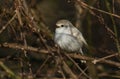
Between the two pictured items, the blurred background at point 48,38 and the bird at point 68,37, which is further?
the bird at point 68,37

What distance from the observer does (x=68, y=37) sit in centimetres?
654

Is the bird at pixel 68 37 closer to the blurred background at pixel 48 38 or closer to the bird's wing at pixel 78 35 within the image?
the bird's wing at pixel 78 35

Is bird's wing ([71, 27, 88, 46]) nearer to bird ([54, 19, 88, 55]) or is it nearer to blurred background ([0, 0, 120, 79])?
bird ([54, 19, 88, 55])

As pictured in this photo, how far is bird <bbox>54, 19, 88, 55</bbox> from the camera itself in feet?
21.2

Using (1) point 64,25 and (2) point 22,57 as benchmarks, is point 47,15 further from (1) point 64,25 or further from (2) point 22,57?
(2) point 22,57

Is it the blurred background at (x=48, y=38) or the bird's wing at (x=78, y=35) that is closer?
the blurred background at (x=48, y=38)

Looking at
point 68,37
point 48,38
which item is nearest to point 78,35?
point 68,37

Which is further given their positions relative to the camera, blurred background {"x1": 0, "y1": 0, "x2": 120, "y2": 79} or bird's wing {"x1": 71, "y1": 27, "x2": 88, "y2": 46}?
bird's wing {"x1": 71, "y1": 27, "x2": 88, "y2": 46}

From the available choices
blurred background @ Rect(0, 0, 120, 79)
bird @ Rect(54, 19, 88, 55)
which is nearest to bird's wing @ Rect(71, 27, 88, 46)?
bird @ Rect(54, 19, 88, 55)

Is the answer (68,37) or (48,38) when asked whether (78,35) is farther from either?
(48,38)

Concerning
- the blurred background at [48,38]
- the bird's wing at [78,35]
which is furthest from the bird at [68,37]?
the blurred background at [48,38]

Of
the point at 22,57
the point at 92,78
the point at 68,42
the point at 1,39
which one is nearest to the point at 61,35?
the point at 68,42

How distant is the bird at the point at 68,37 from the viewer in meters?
6.46

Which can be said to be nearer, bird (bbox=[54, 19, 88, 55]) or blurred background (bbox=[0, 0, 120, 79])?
blurred background (bbox=[0, 0, 120, 79])
